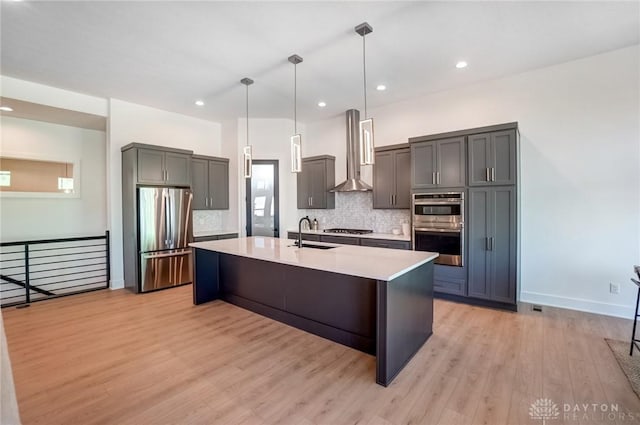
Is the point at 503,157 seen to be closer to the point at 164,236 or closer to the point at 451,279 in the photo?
the point at 451,279

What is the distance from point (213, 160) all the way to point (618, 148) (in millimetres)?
6274

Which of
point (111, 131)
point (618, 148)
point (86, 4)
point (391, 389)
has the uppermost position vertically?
point (86, 4)

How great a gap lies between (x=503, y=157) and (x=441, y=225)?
3.82 ft

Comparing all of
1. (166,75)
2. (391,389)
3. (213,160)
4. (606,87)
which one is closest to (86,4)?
(166,75)

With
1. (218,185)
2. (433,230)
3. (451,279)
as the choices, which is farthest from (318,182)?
(451,279)

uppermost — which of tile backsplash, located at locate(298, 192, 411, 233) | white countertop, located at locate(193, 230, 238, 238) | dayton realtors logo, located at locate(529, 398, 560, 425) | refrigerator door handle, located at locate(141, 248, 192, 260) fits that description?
tile backsplash, located at locate(298, 192, 411, 233)

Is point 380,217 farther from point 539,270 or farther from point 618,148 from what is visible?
point 618,148

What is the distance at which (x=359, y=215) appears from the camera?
577 cm

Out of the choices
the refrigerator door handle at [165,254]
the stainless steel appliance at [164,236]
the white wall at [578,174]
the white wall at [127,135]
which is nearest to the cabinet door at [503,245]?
the white wall at [578,174]

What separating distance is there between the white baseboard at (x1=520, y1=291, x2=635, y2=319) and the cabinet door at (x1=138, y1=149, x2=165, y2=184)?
5871 millimetres

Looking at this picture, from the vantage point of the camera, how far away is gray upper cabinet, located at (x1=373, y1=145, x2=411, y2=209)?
193 inches

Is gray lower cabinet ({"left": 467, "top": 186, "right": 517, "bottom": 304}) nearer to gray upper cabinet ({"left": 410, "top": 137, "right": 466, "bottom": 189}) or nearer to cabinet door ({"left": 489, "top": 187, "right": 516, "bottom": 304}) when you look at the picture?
cabinet door ({"left": 489, "top": 187, "right": 516, "bottom": 304})

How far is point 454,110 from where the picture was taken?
467 cm

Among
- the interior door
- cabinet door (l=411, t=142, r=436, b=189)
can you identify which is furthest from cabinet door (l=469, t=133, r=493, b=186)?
the interior door
